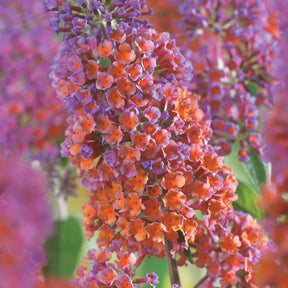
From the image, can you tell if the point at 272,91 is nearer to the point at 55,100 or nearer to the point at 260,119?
the point at 260,119

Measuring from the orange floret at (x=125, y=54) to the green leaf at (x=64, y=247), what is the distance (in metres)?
0.47

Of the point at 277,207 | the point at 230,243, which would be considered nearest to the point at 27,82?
the point at 230,243

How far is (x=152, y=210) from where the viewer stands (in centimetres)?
50

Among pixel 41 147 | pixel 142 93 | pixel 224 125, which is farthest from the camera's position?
pixel 41 147

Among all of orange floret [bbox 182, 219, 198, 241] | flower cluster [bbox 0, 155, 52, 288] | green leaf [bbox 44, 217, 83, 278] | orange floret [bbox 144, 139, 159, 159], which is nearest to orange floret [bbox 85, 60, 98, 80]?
orange floret [bbox 144, 139, 159, 159]

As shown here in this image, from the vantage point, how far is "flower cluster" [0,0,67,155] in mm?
877

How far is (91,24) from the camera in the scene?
1.75 feet

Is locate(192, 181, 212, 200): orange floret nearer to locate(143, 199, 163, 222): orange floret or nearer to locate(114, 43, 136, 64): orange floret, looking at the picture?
locate(143, 199, 163, 222): orange floret

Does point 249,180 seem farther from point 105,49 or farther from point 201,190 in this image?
point 105,49

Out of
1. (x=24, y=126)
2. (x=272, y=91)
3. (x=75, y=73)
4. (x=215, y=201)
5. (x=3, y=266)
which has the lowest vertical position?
(x=3, y=266)

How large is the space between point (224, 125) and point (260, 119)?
13 centimetres

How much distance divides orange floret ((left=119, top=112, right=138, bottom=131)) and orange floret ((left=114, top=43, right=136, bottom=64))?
→ 0.06 m

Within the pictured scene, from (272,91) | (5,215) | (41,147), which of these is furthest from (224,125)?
(5,215)

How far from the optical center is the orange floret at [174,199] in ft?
1.60
